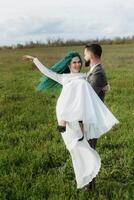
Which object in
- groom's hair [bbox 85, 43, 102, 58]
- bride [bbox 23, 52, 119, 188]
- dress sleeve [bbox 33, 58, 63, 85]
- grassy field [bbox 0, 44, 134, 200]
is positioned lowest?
grassy field [bbox 0, 44, 134, 200]

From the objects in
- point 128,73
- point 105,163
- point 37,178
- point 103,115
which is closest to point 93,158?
point 103,115

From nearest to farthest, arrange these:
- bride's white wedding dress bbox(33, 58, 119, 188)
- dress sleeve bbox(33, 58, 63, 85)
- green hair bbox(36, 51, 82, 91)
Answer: bride's white wedding dress bbox(33, 58, 119, 188), dress sleeve bbox(33, 58, 63, 85), green hair bbox(36, 51, 82, 91)

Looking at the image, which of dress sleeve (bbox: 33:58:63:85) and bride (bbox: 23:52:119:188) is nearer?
bride (bbox: 23:52:119:188)

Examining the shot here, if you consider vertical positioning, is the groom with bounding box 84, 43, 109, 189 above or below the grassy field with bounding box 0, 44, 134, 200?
above

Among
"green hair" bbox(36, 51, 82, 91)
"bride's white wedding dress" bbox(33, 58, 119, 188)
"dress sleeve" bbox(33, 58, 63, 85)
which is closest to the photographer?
"bride's white wedding dress" bbox(33, 58, 119, 188)

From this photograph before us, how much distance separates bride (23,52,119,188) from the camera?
710 centimetres

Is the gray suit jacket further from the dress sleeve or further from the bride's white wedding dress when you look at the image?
the dress sleeve

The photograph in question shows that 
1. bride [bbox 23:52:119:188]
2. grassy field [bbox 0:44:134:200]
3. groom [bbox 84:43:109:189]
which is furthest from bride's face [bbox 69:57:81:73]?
grassy field [bbox 0:44:134:200]

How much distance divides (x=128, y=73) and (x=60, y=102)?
15.6 meters

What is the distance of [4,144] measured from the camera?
1007 cm

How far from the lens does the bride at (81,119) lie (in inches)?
279

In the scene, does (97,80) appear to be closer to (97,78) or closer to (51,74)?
(97,78)

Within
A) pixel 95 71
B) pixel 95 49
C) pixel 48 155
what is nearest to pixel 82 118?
pixel 95 71

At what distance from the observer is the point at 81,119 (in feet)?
23.2
